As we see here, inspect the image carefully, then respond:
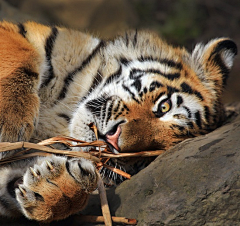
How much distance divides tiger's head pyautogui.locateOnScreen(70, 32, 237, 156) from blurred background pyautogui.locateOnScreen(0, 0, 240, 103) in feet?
9.80

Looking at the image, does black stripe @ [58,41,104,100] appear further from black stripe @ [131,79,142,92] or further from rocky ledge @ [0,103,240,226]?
rocky ledge @ [0,103,240,226]

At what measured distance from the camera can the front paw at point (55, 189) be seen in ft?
5.47

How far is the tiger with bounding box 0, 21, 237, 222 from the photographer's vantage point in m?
1.74

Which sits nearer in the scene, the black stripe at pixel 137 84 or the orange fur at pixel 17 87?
the orange fur at pixel 17 87

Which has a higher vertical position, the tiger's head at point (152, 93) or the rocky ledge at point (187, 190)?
the tiger's head at point (152, 93)

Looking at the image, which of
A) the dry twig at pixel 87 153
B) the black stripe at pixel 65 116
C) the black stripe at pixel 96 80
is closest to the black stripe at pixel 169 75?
the black stripe at pixel 96 80

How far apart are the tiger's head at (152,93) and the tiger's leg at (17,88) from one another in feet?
1.19

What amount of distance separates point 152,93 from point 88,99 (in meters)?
0.42

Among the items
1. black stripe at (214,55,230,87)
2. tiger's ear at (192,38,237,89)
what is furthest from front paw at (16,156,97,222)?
black stripe at (214,55,230,87)

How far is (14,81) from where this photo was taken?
204cm

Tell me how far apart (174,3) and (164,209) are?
605 cm

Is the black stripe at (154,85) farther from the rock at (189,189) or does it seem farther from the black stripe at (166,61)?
the rock at (189,189)

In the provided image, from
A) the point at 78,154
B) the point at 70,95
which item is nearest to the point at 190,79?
the point at 70,95

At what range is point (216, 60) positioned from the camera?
272 centimetres
